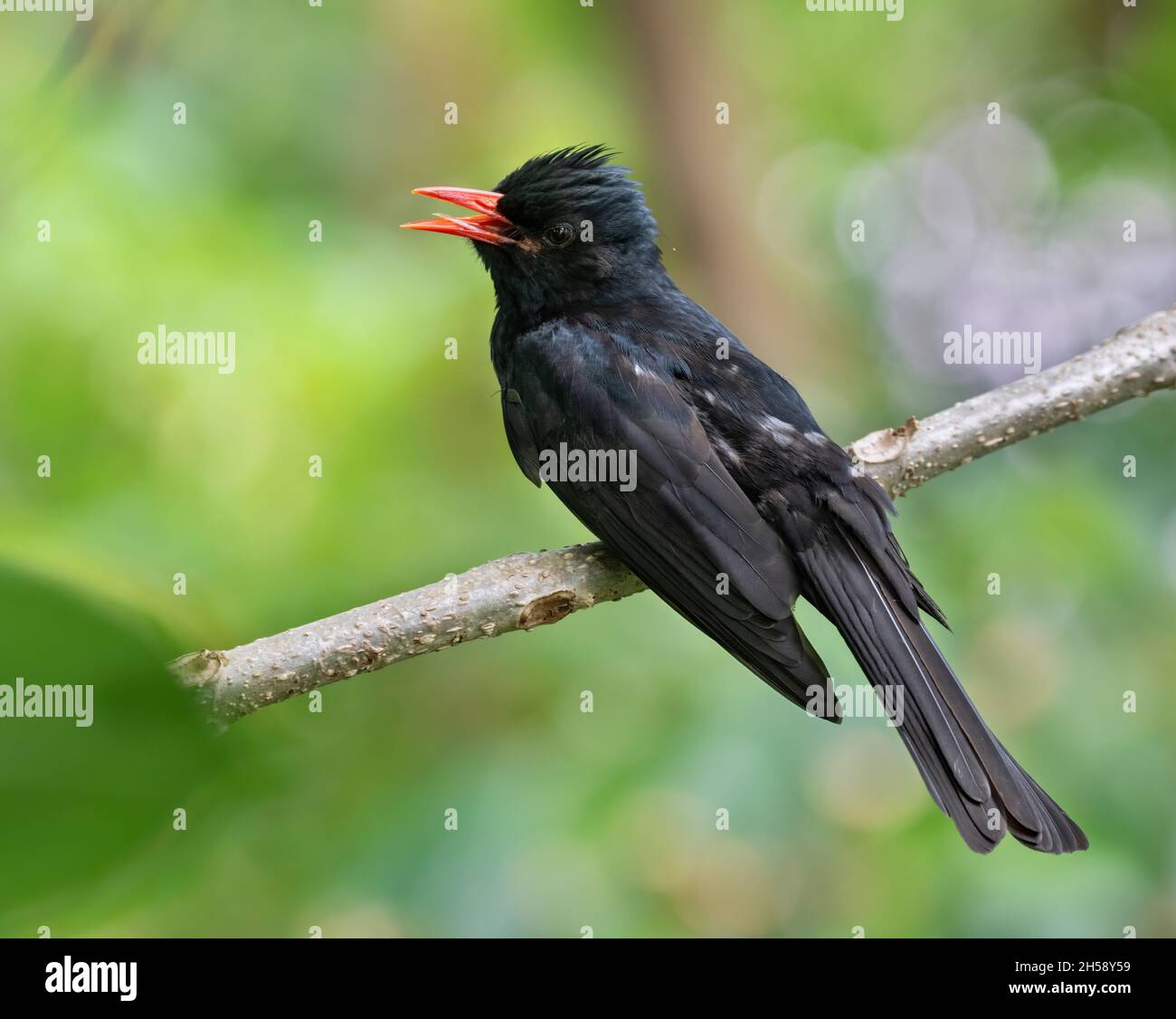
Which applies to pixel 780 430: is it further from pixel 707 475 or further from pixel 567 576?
pixel 567 576

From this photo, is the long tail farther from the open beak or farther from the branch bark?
the open beak

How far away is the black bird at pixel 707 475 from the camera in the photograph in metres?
2.57

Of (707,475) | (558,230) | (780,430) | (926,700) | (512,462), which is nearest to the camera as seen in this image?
(926,700)

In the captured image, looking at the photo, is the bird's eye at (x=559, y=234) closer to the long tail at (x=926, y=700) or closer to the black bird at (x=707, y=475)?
the black bird at (x=707, y=475)

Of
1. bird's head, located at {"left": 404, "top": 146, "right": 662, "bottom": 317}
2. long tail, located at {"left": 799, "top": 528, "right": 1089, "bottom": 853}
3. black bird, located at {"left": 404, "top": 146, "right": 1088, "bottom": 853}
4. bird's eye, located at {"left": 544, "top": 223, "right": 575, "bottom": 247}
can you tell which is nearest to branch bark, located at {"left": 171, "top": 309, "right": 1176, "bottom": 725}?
black bird, located at {"left": 404, "top": 146, "right": 1088, "bottom": 853}

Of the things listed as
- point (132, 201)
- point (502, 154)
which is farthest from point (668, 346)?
point (502, 154)

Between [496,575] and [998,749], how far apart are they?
1.17 meters

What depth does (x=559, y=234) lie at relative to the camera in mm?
3324

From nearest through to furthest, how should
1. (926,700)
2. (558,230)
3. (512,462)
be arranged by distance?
(926,700) → (558,230) → (512,462)

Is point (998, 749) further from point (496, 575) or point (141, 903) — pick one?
point (141, 903)

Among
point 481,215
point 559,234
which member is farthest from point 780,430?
point 481,215

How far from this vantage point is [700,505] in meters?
2.77

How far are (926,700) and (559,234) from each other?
1.65 meters

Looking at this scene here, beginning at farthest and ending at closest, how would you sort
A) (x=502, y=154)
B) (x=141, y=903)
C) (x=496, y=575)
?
1. (x=502, y=154)
2. (x=496, y=575)
3. (x=141, y=903)
